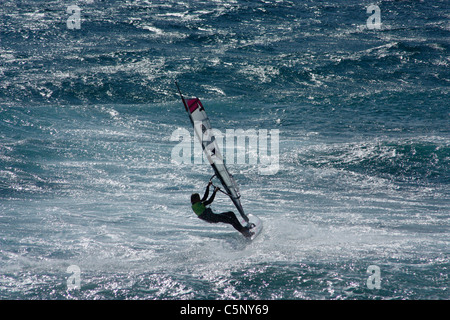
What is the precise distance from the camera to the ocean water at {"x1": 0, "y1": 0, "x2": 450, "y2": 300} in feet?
26.5

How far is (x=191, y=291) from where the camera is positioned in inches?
297

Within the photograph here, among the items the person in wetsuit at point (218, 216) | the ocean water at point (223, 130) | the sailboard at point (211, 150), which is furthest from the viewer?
the person in wetsuit at point (218, 216)

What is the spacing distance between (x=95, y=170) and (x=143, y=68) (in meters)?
9.36

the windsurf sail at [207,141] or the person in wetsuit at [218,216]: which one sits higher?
the windsurf sail at [207,141]

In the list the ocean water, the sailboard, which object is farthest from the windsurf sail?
the ocean water

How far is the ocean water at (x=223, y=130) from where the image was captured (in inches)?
318

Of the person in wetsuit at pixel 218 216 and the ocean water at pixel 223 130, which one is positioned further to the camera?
the person in wetsuit at pixel 218 216

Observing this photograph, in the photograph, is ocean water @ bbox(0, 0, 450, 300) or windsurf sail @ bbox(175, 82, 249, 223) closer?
ocean water @ bbox(0, 0, 450, 300)

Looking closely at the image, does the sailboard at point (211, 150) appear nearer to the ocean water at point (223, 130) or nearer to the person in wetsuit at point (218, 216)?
the person in wetsuit at point (218, 216)

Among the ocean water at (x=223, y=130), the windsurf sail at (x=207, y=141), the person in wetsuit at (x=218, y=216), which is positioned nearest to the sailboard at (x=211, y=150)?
the windsurf sail at (x=207, y=141)

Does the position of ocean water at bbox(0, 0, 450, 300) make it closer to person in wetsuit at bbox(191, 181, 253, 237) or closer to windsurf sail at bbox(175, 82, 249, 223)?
person in wetsuit at bbox(191, 181, 253, 237)

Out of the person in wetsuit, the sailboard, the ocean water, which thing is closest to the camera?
the ocean water

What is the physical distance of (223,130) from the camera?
1709 cm

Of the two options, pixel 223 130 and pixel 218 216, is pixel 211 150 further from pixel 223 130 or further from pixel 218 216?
pixel 223 130
